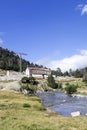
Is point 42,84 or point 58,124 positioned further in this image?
point 42,84

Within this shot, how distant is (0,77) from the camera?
7387 inches

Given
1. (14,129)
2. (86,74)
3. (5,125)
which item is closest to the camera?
(14,129)

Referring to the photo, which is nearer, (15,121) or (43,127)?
(43,127)

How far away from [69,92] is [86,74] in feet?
224

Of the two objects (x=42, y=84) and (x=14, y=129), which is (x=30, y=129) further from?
(x=42, y=84)

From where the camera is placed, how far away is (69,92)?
4599 inches

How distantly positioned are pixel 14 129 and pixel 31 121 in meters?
4.28

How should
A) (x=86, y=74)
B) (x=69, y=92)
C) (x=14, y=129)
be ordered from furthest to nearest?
(x=86, y=74) < (x=69, y=92) < (x=14, y=129)

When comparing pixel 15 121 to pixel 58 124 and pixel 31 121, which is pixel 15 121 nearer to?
pixel 31 121

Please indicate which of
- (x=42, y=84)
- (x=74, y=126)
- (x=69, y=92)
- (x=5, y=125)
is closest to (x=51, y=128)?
(x=74, y=126)

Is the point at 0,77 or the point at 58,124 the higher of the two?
the point at 0,77

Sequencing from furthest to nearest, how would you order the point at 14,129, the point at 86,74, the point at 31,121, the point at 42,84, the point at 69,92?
the point at 86,74 < the point at 42,84 < the point at 69,92 < the point at 31,121 < the point at 14,129

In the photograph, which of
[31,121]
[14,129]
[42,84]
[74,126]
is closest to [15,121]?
[31,121]

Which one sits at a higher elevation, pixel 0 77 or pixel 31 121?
pixel 0 77
